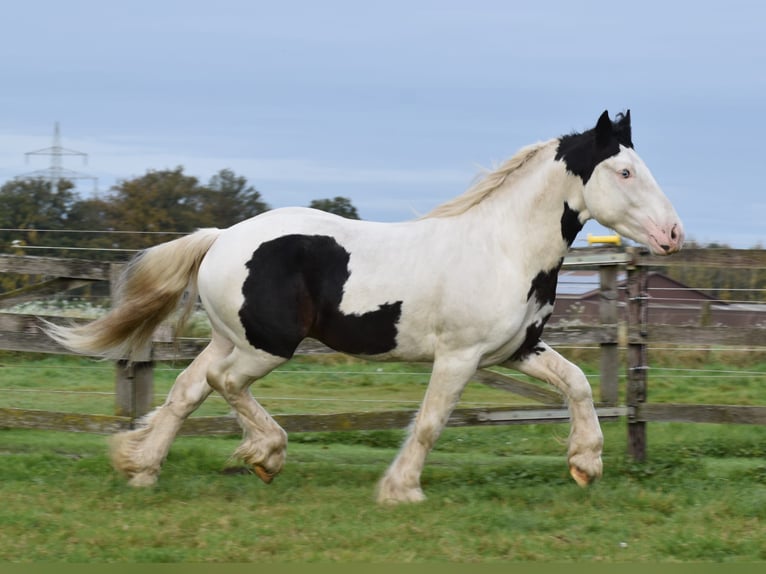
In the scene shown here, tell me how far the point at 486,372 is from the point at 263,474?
211 cm

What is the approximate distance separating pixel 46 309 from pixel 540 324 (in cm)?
866

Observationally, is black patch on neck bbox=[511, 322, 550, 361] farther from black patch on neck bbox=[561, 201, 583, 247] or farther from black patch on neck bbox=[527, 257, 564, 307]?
black patch on neck bbox=[561, 201, 583, 247]

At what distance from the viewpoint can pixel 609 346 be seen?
303 inches

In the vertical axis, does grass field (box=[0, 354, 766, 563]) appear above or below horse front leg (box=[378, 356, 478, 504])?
below

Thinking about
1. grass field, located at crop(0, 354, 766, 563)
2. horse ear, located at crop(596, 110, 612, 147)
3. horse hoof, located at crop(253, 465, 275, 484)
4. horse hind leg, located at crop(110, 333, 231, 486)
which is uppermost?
horse ear, located at crop(596, 110, 612, 147)

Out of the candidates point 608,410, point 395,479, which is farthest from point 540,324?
point 608,410

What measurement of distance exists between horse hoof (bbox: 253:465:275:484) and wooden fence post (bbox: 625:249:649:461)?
2.82 m

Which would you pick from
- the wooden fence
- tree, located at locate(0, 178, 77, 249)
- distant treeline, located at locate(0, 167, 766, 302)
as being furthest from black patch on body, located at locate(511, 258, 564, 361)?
tree, located at locate(0, 178, 77, 249)

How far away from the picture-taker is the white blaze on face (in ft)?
18.7

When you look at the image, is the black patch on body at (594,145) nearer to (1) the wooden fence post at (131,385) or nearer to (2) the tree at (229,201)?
(1) the wooden fence post at (131,385)

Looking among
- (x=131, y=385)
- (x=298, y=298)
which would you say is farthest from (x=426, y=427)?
(x=131, y=385)

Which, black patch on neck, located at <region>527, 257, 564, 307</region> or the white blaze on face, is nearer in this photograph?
the white blaze on face

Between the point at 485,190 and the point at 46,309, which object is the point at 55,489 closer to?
the point at 485,190

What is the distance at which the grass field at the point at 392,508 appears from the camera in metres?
4.67
